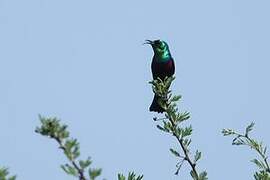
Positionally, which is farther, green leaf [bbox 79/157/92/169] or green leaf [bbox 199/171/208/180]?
green leaf [bbox 199/171/208/180]

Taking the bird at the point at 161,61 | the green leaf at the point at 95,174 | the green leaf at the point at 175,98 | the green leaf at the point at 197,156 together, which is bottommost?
the green leaf at the point at 95,174

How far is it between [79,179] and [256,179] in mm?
1825

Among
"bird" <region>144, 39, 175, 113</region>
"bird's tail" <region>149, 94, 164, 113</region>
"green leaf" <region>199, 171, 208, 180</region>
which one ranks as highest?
"bird" <region>144, 39, 175, 113</region>

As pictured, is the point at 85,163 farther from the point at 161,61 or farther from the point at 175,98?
the point at 161,61

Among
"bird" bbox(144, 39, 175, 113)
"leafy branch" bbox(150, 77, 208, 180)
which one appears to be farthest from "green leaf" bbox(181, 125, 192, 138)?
"bird" bbox(144, 39, 175, 113)

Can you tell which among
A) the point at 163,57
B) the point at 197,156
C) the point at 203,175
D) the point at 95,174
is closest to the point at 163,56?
the point at 163,57

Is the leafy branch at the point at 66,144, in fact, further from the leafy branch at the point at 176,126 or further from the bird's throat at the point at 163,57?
the bird's throat at the point at 163,57

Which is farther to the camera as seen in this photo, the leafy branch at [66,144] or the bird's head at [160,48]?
the bird's head at [160,48]

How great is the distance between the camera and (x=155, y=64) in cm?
914

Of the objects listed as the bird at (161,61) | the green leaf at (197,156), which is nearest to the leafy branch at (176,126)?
the green leaf at (197,156)

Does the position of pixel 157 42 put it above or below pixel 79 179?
above

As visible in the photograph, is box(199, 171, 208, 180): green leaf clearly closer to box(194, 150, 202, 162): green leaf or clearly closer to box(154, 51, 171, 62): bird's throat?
box(194, 150, 202, 162): green leaf

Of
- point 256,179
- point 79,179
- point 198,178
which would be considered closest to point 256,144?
point 256,179

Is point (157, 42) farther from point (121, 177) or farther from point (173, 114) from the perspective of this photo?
point (121, 177)
